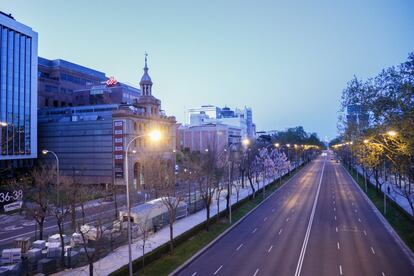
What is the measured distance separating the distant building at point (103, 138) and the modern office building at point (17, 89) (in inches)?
241

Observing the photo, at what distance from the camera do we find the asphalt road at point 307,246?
27.1m

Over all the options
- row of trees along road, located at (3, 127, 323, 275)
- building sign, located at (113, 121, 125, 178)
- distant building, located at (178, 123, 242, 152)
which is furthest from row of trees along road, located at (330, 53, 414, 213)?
distant building, located at (178, 123, 242, 152)

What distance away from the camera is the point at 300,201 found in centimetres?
5922

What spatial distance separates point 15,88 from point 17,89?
54 cm

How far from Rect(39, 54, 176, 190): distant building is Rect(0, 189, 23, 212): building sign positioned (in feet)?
44.1

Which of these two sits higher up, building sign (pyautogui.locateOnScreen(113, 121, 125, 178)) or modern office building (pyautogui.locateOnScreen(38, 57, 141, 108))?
modern office building (pyautogui.locateOnScreen(38, 57, 141, 108))

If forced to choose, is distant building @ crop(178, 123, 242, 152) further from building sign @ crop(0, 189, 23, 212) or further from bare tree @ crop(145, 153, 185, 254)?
building sign @ crop(0, 189, 23, 212)

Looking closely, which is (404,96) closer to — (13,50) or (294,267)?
(294,267)

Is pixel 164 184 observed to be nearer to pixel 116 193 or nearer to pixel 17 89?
pixel 116 193

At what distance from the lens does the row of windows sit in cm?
7175

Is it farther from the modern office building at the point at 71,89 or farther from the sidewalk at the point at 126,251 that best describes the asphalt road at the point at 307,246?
the modern office building at the point at 71,89

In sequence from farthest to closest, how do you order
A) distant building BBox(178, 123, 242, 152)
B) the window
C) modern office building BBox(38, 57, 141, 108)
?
distant building BBox(178, 123, 242, 152)
the window
modern office building BBox(38, 57, 141, 108)

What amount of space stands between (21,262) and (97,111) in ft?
188

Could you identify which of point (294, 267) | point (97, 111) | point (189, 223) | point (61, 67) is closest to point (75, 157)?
point (97, 111)
